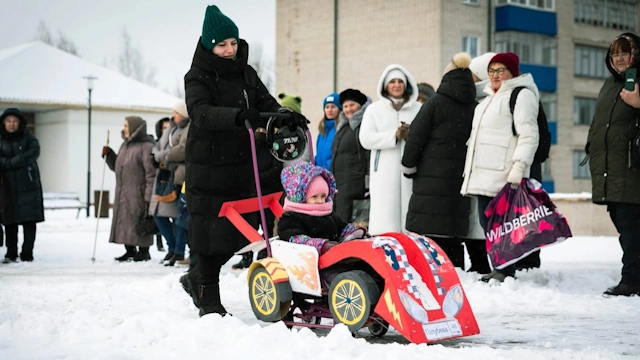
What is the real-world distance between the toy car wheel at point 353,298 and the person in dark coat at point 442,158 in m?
3.75

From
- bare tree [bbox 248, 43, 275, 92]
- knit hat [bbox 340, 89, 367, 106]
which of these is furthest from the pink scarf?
bare tree [bbox 248, 43, 275, 92]

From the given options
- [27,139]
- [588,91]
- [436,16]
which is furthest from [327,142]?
[588,91]

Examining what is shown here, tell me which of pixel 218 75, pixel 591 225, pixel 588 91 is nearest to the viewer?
pixel 218 75

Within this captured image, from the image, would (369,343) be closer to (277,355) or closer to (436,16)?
(277,355)

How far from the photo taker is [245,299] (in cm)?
791

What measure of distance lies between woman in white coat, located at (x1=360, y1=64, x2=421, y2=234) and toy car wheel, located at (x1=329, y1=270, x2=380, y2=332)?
4439mm

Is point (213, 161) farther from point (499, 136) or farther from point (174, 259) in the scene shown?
point (174, 259)

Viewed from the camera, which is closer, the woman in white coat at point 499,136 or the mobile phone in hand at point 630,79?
the mobile phone in hand at point 630,79

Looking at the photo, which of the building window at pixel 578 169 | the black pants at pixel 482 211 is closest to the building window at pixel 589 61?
the building window at pixel 578 169

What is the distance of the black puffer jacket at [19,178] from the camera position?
40.9ft

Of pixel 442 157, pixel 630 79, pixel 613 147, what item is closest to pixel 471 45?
pixel 442 157

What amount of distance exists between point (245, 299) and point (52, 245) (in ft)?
29.2

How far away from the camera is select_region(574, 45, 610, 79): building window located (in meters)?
43.0

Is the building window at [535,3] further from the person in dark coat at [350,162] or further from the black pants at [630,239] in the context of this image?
the black pants at [630,239]
